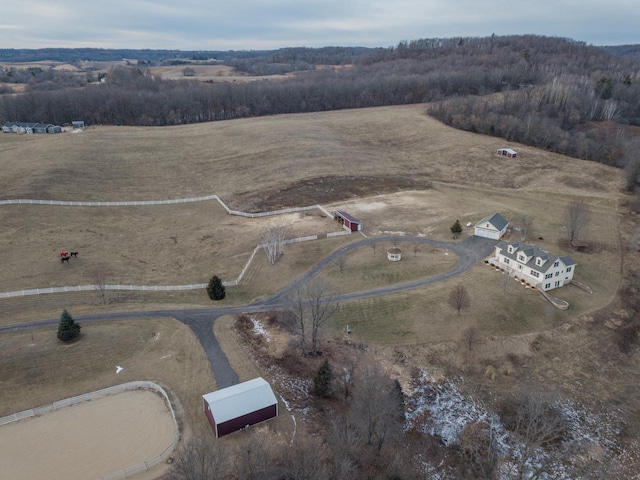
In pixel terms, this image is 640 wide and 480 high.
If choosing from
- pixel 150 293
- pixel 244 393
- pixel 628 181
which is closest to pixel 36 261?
pixel 150 293

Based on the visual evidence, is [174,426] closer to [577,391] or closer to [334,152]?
[577,391]

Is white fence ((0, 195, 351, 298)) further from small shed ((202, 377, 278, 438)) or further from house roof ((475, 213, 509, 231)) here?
small shed ((202, 377, 278, 438))

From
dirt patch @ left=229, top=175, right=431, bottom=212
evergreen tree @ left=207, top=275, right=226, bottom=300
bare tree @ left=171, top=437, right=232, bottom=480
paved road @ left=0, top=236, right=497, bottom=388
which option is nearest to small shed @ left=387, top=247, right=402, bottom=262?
paved road @ left=0, top=236, right=497, bottom=388

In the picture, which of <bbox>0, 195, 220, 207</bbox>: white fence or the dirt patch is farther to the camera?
the dirt patch

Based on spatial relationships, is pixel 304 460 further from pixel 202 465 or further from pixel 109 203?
pixel 109 203

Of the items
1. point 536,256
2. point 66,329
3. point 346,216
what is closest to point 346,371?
point 66,329

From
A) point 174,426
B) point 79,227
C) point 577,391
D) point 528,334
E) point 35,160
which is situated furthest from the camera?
point 35,160
